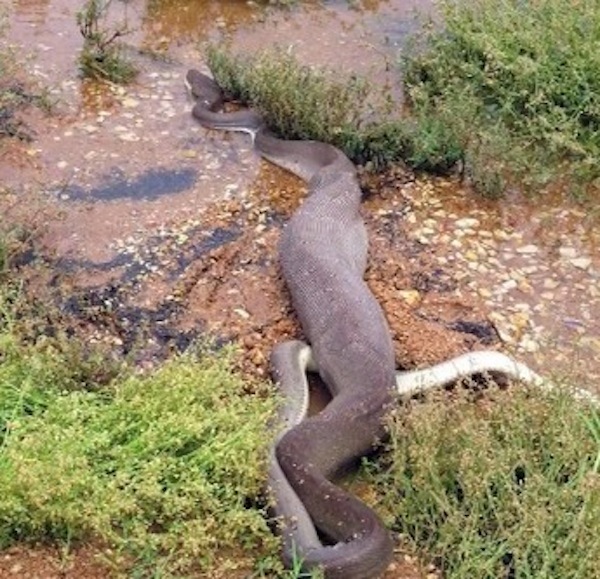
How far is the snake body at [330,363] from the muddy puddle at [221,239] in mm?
138

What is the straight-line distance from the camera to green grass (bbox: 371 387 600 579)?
13.0 ft

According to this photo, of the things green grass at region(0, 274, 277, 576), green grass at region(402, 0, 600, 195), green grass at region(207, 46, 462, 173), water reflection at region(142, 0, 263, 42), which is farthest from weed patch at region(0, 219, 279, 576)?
water reflection at region(142, 0, 263, 42)

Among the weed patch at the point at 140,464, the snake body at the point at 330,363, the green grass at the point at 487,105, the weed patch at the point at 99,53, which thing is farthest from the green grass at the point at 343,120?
the weed patch at the point at 140,464

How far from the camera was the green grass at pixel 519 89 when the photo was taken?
6.57m

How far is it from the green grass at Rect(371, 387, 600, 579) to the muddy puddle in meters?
0.38

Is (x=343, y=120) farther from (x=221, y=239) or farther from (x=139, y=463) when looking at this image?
(x=139, y=463)

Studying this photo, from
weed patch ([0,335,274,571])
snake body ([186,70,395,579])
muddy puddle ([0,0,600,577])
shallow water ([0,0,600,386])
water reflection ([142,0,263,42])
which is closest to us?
weed patch ([0,335,274,571])

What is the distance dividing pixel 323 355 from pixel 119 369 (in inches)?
37.3

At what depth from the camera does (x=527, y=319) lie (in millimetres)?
5688

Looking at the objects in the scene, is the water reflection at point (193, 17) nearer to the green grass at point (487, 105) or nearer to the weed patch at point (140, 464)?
the green grass at point (487, 105)

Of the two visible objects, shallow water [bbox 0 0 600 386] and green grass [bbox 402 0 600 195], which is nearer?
shallow water [bbox 0 0 600 386]

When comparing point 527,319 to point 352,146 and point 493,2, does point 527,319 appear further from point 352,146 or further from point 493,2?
point 493,2

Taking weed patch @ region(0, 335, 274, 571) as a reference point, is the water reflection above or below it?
below

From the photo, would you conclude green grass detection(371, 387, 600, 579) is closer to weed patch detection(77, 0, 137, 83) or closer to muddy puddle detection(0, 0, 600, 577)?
muddy puddle detection(0, 0, 600, 577)
